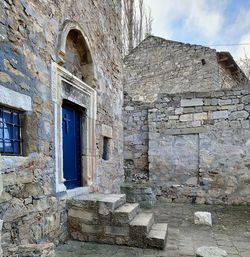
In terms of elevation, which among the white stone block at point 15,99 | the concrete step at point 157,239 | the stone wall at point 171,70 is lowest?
the concrete step at point 157,239

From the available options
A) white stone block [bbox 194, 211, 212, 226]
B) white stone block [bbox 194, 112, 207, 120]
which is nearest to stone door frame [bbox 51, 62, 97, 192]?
white stone block [bbox 194, 211, 212, 226]

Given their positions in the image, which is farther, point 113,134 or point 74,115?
point 113,134

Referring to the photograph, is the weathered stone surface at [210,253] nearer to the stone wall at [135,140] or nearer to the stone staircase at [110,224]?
the stone staircase at [110,224]

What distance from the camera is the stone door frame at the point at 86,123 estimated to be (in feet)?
10.1

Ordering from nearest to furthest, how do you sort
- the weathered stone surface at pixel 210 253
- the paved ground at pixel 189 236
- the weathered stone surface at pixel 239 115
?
the weathered stone surface at pixel 210 253, the paved ground at pixel 189 236, the weathered stone surface at pixel 239 115

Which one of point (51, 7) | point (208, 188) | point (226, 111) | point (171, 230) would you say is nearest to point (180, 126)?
point (226, 111)

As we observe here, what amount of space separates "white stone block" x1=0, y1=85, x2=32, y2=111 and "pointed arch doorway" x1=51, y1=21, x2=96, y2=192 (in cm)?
72

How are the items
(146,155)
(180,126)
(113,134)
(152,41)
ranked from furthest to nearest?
(152,41), (146,155), (180,126), (113,134)

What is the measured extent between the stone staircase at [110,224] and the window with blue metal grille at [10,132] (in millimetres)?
1161

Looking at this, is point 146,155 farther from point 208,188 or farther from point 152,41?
point 152,41

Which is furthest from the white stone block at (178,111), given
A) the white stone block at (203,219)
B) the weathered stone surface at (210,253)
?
the weathered stone surface at (210,253)

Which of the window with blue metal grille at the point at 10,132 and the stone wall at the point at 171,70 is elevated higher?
the stone wall at the point at 171,70

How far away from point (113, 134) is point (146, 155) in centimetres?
188

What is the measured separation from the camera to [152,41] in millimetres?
9844
